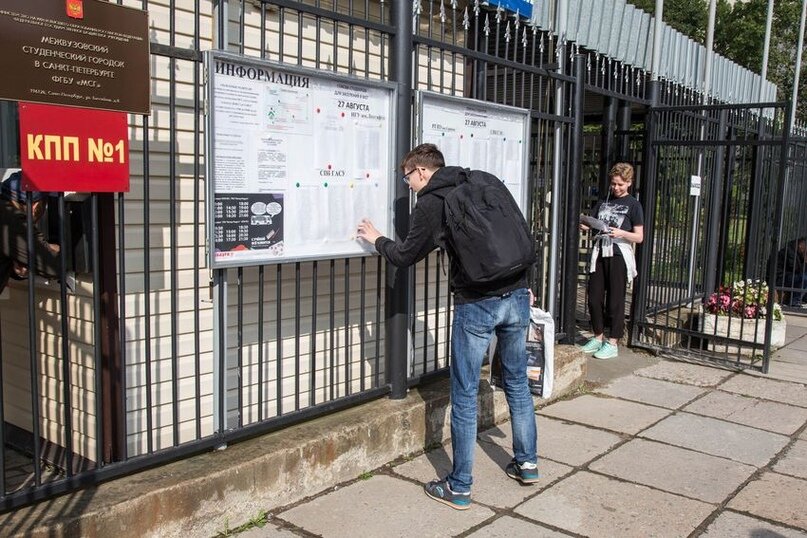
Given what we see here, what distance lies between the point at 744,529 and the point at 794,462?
121 centimetres

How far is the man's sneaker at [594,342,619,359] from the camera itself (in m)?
7.09

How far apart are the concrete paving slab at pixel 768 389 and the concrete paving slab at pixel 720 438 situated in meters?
0.94

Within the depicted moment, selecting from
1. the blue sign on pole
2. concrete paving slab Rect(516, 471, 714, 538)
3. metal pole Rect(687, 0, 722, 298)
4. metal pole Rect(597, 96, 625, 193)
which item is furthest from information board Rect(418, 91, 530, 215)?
metal pole Rect(687, 0, 722, 298)

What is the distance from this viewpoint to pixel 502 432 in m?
5.05

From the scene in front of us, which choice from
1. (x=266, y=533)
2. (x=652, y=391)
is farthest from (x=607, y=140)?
(x=266, y=533)

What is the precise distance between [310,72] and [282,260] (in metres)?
0.95

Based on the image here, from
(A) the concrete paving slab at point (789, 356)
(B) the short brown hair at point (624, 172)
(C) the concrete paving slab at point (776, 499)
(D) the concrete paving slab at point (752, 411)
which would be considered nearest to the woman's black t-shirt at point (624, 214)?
(B) the short brown hair at point (624, 172)

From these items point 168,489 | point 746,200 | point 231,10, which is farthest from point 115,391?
point 746,200

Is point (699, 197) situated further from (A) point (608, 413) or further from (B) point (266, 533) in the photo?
(B) point (266, 533)

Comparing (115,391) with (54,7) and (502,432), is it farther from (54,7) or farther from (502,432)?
(502,432)

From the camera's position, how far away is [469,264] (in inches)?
146

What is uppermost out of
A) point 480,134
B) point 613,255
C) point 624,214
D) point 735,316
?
point 480,134

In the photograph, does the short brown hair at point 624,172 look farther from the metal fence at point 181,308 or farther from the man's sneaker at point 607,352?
the metal fence at point 181,308

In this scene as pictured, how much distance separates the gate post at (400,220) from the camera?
4.32m
